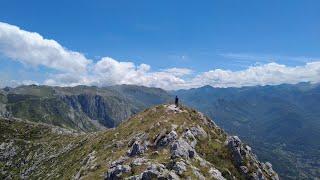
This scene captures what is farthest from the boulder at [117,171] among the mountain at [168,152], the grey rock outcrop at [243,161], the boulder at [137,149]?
the grey rock outcrop at [243,161]

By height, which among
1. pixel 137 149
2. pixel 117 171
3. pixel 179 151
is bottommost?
pixel 117 171

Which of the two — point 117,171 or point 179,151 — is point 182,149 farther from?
point 117,171

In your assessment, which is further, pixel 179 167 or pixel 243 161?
pixel 243 161

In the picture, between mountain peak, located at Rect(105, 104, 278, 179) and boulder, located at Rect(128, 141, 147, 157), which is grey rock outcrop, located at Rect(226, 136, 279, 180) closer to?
mountain peak, located at Rect(105, 104, 278, 179)

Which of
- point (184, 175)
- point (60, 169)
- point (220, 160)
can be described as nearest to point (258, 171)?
point (220, 160)

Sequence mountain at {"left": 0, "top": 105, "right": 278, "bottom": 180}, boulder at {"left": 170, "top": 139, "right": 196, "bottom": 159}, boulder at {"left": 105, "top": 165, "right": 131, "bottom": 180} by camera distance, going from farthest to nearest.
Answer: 1. boulder at {"left": 170, "top": 139, "right": 196, "bottom": 159}
2. boulder at {"left": 105, "top": 165, "right": 131, "bottom": 180}
3. mountain at {"left": 0, "top": 105, "right": 278, "bottom": 180}

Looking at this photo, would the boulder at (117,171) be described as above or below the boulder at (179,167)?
below

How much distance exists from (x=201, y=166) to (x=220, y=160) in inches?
430

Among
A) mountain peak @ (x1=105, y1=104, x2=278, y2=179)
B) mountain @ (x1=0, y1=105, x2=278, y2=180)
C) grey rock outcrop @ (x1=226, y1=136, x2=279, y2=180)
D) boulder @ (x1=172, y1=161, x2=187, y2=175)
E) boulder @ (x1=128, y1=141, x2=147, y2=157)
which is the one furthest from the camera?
grey rock outcrop @ (x1=226, y1=136, x2=279, y2=180)

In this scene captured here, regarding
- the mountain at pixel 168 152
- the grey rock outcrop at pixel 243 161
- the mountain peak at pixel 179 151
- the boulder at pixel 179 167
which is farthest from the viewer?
the grey rock outcrop at pixel 243 161

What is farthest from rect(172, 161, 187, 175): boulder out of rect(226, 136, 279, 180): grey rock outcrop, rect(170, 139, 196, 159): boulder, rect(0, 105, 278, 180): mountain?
rect(226, 136, 279, 180): grey rock outcrop

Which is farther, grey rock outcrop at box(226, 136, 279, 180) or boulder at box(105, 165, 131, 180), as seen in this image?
grey rock outcrop at box(226, 136, 279, 180)

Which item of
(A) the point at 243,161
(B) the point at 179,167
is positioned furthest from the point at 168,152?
(A) the point at 243,161

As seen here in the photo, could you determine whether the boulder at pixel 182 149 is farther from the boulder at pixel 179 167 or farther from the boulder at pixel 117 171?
the boulder at pixel 117 171
